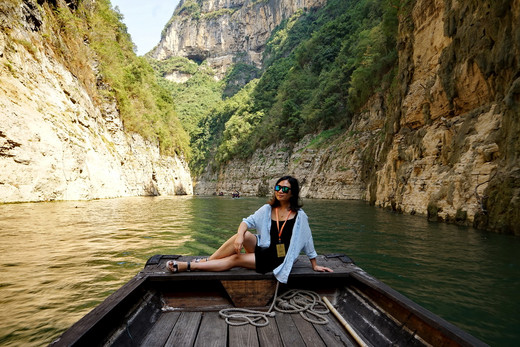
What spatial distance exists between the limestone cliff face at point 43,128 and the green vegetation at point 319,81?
68.4 feet

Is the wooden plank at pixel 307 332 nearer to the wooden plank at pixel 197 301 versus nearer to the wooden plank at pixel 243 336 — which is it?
the wooden plank at pixel 243 336

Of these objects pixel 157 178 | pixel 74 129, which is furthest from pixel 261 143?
pixel 74 129

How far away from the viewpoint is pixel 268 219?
3.04m

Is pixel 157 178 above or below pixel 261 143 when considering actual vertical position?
below

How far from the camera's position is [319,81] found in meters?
37.7

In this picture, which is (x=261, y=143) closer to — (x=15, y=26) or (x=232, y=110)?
(x=232, y=110)

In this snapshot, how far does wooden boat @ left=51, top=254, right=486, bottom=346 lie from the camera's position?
1752mm

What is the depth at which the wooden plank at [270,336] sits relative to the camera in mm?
2004

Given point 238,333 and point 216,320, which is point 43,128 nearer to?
point 216,320

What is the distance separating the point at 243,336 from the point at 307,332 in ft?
1.70

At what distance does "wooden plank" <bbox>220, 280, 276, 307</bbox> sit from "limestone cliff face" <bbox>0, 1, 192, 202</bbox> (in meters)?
13.5

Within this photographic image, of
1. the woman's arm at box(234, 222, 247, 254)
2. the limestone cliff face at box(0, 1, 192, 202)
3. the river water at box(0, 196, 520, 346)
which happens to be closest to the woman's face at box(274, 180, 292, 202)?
the woman's arm at box(234, 222, 247, 254)

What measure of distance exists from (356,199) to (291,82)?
25033mm

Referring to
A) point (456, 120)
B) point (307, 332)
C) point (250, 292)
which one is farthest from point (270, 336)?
point (456, 120)
